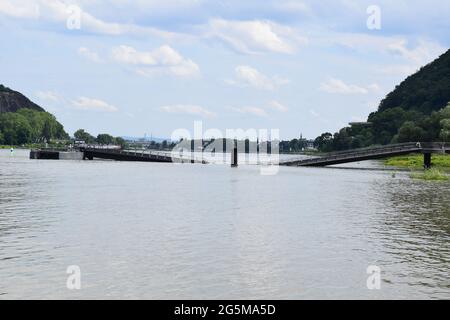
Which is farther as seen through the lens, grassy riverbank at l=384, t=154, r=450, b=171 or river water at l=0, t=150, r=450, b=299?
grassy riverbank at l=384, t=154, r=450, b=171

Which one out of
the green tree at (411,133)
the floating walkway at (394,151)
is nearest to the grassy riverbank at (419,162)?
the green tree at (411,133)

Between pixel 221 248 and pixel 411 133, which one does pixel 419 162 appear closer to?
pixel 411 133

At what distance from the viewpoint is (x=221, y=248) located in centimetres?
2936

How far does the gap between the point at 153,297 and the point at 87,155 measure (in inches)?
6052

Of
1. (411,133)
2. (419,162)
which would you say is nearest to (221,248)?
(419,162)

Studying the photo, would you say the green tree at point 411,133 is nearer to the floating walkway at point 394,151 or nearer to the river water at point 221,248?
the floating walkway at point 394,151

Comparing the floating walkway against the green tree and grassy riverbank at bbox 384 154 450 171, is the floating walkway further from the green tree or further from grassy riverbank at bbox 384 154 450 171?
the green tree

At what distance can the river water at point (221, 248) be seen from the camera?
70.5 feet

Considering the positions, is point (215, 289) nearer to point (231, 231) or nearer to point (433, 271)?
point (433, 271)

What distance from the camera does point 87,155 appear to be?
169 metres

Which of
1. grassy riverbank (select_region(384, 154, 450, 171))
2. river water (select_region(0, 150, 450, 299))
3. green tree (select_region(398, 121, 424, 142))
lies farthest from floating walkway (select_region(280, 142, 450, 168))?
river water (select_region(0, 150, 450, 299))

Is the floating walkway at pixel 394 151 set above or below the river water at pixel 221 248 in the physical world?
above

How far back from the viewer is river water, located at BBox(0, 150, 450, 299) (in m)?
21.5

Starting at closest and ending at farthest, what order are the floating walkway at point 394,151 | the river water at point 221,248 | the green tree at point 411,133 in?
the river water at point 221,248 → the floating walkway at point 394,151 → the green tree at point 411,133
